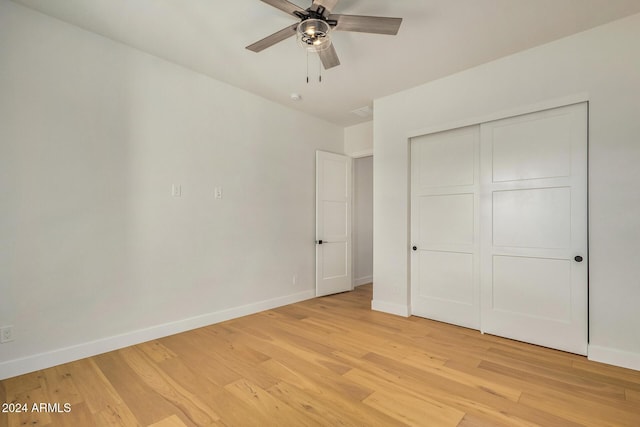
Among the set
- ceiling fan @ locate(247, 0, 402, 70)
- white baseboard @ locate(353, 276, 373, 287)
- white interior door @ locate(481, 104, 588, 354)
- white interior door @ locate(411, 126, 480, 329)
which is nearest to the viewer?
ceiling fan @ locate(247, 0, 402, 70)

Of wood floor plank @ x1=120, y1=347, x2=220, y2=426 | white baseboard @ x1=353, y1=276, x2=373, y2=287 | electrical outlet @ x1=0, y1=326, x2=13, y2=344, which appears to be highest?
electrical outlet @ x1=0, y1=326, x2=13, y2=344

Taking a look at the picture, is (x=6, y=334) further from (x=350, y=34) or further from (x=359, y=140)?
(x=359, y=140)

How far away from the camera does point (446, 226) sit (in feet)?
12.0

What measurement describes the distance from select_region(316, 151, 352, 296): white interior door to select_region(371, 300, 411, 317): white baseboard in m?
1.03

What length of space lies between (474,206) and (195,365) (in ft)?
10.8

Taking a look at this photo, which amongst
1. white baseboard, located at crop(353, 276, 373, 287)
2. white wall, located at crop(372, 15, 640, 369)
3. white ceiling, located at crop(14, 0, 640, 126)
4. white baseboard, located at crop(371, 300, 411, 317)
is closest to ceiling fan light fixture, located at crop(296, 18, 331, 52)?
white ceiling, located at crop(14, 0, 640, 126)

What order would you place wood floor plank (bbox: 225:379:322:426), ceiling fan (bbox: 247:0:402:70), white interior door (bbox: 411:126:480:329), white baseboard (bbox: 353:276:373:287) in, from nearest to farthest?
wood floor plank (bbox: 225:379:322:426)
ceiling fan (bbox: 247:0:402:70)
white interior door (bbox: 411:126:480:329)
white baseboard (bbox: 353:276:373:287)

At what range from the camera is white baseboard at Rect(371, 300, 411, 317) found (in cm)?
387

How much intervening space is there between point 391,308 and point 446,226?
1.31 metres

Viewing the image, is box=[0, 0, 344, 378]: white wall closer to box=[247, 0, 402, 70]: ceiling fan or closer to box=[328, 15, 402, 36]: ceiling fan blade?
box=[247, 0, 402, 70]: ceiling fan

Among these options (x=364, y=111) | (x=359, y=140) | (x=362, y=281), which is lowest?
(x=362, y=281)

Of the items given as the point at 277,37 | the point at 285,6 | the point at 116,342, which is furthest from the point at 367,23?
the point at 116,342

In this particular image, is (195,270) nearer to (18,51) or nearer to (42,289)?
(42,289)

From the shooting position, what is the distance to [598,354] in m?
2.59
